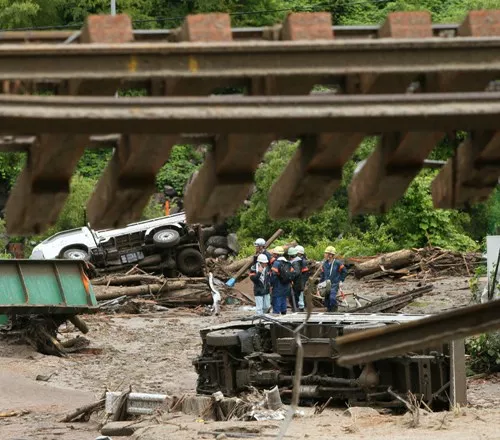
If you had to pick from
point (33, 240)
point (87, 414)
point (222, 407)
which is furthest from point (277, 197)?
point (33, 240)

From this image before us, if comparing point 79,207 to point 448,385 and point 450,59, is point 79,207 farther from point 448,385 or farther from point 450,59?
point 450,59

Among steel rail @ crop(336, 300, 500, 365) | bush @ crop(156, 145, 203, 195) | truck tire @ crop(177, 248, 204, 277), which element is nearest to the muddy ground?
truck tire @ crop(177, 248, 204, 277)

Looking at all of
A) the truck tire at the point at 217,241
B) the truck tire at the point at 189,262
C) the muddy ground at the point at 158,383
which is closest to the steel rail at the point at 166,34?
the muddy ground at the point at 158,383

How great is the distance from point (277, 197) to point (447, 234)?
117 ft

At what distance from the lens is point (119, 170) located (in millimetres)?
6395

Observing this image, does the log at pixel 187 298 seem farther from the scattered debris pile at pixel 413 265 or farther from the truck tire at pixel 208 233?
the truck tire at pixel 208 233

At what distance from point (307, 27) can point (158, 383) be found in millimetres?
19723

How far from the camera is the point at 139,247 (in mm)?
38875

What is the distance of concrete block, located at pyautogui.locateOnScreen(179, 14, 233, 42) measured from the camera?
6.30 metres

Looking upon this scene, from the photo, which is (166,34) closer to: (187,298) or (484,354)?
(484,354)

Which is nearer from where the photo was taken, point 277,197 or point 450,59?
point 450,59

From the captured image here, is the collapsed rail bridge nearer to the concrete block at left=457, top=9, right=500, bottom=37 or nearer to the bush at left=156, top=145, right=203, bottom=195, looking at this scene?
the concrete block at left=457, top=9, right=500, bottom=37

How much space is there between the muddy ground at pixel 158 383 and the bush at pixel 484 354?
46cm

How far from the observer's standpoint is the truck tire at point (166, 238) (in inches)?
1499
